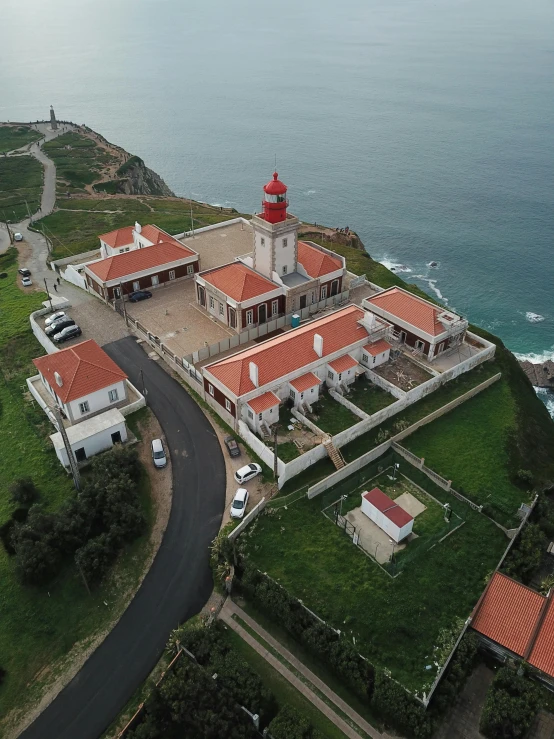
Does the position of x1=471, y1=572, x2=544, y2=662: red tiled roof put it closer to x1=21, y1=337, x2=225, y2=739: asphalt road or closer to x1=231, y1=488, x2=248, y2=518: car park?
x1=231, y1=488, x2=248, y2=518: car park

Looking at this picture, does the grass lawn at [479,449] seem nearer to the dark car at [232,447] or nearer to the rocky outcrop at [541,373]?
the dark car at [232,447]

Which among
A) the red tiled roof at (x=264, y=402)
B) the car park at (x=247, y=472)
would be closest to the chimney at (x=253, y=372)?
the red tiled roof at (x=264, y=402)

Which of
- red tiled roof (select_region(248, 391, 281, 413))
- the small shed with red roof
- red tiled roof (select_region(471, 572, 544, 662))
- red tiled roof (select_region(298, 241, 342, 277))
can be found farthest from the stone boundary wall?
red tiled roof (select_region(298, 241, 342, 277))

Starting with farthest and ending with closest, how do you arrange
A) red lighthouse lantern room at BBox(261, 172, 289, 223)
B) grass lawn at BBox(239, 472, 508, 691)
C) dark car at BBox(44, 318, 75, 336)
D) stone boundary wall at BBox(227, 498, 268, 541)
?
dark car at BBox(44, 318, 75, 336), red lighthouse lantern room at BBox(261, 172, 289, 223), stone boundary wall at BBox(227, 498, 268, 541), grass lawn at BBox(239, 472, 508, 691)

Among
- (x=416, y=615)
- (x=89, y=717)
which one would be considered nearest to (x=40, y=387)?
(x=89, y=717)

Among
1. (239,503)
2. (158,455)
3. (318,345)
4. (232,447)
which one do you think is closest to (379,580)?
(239,503)

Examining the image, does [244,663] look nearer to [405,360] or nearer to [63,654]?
[63,654]

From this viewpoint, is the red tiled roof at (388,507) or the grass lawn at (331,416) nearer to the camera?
the red tiled roof at (388,507)

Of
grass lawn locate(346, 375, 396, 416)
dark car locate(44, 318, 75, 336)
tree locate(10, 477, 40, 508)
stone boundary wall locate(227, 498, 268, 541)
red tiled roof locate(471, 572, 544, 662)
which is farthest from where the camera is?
dark car locate(44, 318, 75, 336)
